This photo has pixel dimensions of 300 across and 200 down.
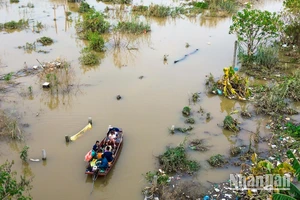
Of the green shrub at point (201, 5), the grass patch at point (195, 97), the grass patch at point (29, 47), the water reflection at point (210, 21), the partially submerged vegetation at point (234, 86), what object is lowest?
the grass patch at point (195, 97)

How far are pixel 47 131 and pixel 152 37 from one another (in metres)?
9.02

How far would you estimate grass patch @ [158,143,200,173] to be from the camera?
7.86m

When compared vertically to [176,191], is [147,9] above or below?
above

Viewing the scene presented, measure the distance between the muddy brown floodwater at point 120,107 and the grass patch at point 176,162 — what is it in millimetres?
253

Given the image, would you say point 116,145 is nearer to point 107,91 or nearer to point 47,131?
point 47,131

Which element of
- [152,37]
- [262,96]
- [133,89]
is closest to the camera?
[262,96]

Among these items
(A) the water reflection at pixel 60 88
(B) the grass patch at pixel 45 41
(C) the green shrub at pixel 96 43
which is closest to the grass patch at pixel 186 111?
(A) the water reflection at pixel 60 88

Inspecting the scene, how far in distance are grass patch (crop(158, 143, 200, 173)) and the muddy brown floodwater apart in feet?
0.83

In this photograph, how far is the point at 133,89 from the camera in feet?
38.5

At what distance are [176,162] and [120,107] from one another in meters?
3.38

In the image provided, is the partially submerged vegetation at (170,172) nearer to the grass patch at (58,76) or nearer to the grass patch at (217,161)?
the grass patch at (217,161)

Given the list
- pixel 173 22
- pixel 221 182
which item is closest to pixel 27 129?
pixel 221 182

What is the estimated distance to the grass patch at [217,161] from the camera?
812 centimetres

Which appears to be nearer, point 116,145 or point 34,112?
point 116,145
